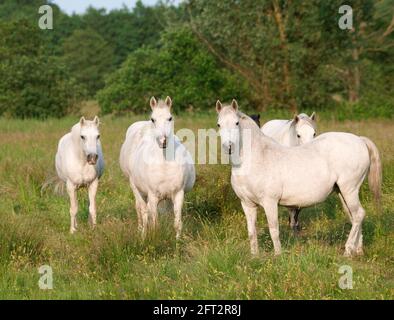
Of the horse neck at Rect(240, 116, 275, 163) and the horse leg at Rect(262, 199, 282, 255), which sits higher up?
the horse neck at Rect(240, 116, 275, 163)

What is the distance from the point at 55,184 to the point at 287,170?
18.9 ft

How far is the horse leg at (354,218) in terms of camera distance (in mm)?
7418

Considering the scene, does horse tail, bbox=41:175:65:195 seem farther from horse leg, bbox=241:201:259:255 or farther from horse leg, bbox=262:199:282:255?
horse leg, bbox=262:199:282:255

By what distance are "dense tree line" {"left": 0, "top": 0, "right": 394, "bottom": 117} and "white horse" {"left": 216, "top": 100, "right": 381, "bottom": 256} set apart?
57.3ft

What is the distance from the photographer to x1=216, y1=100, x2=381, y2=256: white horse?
711 cm

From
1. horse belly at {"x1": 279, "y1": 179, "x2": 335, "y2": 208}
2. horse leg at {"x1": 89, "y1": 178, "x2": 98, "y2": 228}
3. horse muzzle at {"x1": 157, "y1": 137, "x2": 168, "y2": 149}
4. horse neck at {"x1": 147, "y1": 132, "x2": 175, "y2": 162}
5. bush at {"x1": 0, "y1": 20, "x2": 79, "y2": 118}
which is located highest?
bush at {"x1": 0, "y1": 20, "x2": 79, "y2": 118}

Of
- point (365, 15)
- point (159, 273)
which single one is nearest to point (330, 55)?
point (365, 15)

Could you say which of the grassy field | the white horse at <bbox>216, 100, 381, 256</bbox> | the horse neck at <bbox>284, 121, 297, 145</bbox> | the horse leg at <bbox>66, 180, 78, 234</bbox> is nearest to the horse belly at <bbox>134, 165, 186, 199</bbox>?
the grassy field

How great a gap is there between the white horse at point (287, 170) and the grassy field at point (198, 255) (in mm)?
488

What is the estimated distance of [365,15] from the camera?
Answer: 1068 inches

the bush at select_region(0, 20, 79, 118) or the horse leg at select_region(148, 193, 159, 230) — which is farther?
the bush at select_region(0, 20, 79, 118)

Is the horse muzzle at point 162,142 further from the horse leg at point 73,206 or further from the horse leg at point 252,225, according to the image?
the horse leg at point 73,206

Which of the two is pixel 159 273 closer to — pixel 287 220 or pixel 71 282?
pixel 71 282

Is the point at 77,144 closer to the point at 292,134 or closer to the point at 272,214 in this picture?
the point at 292,134
